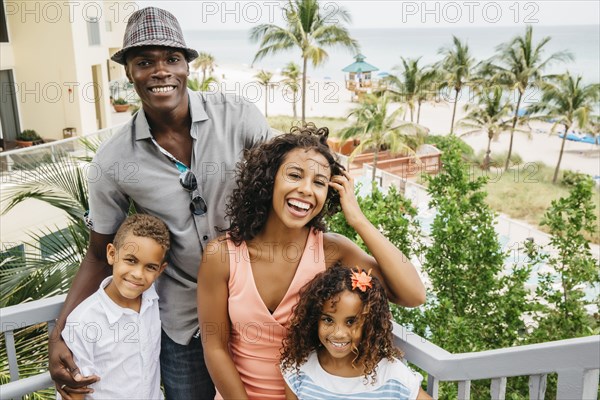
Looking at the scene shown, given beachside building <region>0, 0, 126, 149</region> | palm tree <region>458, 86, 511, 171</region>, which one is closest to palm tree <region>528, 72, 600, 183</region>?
palm tree <region>458, 86, 511, 171</region>

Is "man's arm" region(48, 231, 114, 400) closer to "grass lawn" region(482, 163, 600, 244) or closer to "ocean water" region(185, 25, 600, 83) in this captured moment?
"grass lawn" region(482, 163, 600, 244)

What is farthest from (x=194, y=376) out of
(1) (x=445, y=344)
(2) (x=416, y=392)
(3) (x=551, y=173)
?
(3) (x=551, y=173)

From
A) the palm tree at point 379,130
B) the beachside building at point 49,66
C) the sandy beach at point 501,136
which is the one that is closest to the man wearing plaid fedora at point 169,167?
the beachside building at point 49,66

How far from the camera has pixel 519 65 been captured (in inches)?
1344

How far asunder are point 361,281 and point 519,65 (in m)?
35.5

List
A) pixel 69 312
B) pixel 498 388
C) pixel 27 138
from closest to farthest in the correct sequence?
pixel 498 388 < pixel 69 312 < pixel 27 138

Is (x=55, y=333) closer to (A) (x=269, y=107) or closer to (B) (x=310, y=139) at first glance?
(B) (x=310, y=139)

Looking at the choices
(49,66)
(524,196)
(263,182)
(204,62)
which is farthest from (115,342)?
(204,62)

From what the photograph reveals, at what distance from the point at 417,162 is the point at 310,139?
24736 millimetres

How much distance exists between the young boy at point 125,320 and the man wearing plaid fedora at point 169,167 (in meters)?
0.04

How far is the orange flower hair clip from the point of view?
1835 mm

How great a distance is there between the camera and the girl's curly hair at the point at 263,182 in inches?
77.6

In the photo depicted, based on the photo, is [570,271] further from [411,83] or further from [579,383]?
[411,83]

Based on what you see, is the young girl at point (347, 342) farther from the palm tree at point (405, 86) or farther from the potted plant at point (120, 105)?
the palm tree at point (405, 86)
